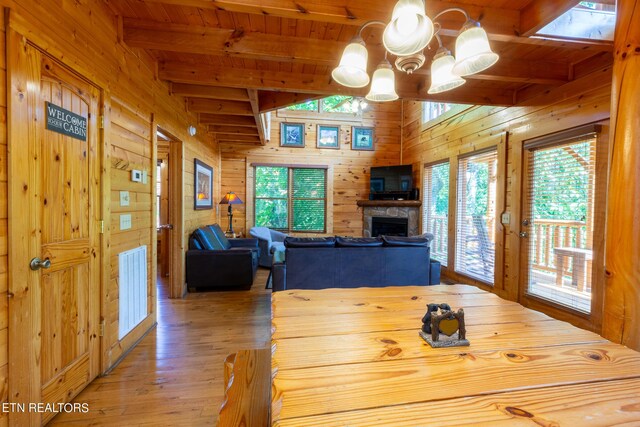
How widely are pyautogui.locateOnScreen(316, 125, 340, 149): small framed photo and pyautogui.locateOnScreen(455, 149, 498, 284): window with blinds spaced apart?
9.41 feet

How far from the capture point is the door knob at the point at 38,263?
1407 mm

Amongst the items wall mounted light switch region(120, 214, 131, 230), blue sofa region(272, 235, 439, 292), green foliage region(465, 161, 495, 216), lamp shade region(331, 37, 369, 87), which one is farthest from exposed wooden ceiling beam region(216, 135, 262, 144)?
lamp shade region(331, 37, 369, 87)

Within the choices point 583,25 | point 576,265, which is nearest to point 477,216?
point 576,265

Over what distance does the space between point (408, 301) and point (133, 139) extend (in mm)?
2489

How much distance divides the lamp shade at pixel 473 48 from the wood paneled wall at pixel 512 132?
2029 mm

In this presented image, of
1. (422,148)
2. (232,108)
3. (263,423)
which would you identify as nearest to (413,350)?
(263,423)

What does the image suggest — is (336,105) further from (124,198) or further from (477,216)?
(124,198)

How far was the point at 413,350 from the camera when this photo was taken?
0.90 metres

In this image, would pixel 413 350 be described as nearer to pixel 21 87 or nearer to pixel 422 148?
pixel 21 87

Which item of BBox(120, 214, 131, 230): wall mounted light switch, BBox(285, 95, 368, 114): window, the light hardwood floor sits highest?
BBox(285, 95, 368, 114): window

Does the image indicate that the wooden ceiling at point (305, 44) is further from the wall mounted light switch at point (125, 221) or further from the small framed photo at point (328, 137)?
the small framed photo at point (328, 137)

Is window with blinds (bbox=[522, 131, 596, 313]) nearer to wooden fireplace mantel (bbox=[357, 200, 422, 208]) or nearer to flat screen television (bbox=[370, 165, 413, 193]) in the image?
wooden fireplace mantel (bbox=[357, 200, 422, 208])

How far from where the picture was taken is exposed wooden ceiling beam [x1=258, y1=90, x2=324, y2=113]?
3.45 m

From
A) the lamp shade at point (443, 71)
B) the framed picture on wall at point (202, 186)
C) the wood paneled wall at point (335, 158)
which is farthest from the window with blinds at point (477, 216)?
the framed picture on wall at point (202, 186)
